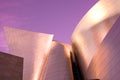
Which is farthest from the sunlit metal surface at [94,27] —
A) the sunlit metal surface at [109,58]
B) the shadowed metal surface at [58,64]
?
the shadowed metal surface at [58,64]

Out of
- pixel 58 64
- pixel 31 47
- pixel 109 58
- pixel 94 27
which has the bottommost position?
pixel 58 64

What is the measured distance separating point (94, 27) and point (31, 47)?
1187 centimetres

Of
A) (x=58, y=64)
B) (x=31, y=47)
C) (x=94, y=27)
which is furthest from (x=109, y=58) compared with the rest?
(x=31, y=47)

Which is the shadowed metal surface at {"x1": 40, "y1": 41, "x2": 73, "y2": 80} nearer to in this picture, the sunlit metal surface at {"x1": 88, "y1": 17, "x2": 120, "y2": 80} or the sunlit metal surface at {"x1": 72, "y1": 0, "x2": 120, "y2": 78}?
the sunlit metal surface at {"x1": 72, "y1": 0, "x2": 120, "y2": 78}

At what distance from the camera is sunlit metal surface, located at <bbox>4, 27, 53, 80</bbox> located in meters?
34.0

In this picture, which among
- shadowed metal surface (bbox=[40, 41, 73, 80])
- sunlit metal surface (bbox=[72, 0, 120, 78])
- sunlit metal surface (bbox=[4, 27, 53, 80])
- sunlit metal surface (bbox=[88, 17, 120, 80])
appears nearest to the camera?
sunlit metal surface (bbox=[88, 17, 120, 80])

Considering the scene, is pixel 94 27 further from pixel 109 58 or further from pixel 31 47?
pixel 31 47

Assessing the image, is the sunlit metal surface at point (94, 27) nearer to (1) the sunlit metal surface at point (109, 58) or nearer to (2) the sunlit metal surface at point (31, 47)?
(1) the sunlit metal surface at point (109, 58)

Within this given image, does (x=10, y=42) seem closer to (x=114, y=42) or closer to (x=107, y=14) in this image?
(x=107, y=14)

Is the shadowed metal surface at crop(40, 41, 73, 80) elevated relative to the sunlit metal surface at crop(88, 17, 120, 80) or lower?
lower

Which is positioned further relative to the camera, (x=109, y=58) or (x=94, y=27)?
(x=94, y=27)

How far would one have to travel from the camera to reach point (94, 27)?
2517cm

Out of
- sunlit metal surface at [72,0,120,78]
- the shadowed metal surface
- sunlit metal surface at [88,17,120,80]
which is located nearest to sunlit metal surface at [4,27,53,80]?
the shadowed metal surface

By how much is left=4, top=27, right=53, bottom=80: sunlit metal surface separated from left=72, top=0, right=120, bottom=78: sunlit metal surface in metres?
5.56
